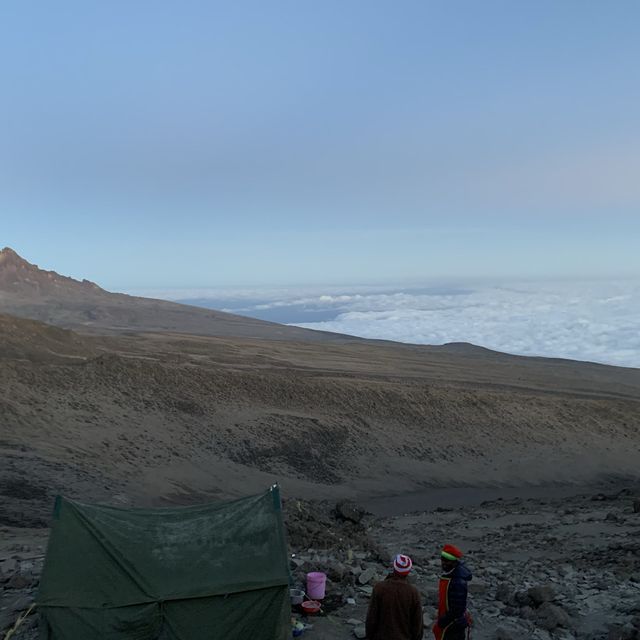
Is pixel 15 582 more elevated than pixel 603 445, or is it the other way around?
pixel 15 582

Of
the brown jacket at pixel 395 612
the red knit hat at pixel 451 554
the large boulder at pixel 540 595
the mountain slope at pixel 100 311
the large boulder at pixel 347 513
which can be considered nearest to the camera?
the brown jacket at pixel 395 612

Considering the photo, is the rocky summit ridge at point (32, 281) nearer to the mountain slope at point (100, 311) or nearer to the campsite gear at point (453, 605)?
the mountain slope at point (100, 311)

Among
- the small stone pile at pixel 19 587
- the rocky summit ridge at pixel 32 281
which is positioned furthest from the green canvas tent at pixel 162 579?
the rocky summit ridge at pixel 32 281

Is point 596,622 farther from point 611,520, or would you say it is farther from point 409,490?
point 409,490

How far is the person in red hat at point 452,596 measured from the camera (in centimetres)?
635

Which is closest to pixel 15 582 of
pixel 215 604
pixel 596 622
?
pixel 215 604

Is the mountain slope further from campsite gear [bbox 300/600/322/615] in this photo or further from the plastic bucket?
campsite gear [bbox 300/600/322/615]

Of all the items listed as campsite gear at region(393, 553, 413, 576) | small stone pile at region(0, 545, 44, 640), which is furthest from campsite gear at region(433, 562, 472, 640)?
small stone pile at region(0, 545, 44, 640)

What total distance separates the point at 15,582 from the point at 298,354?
4191 cm

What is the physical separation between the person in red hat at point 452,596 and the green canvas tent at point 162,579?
2139 millimetres

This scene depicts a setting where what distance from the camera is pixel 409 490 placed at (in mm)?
24547

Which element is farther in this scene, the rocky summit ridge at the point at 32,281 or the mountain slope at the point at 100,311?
the rocky summit ridge at the point at 32,281

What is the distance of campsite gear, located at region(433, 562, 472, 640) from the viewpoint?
6363mm

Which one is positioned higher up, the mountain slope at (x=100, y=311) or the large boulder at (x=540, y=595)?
the mountain slope at (x=100, y=311)
